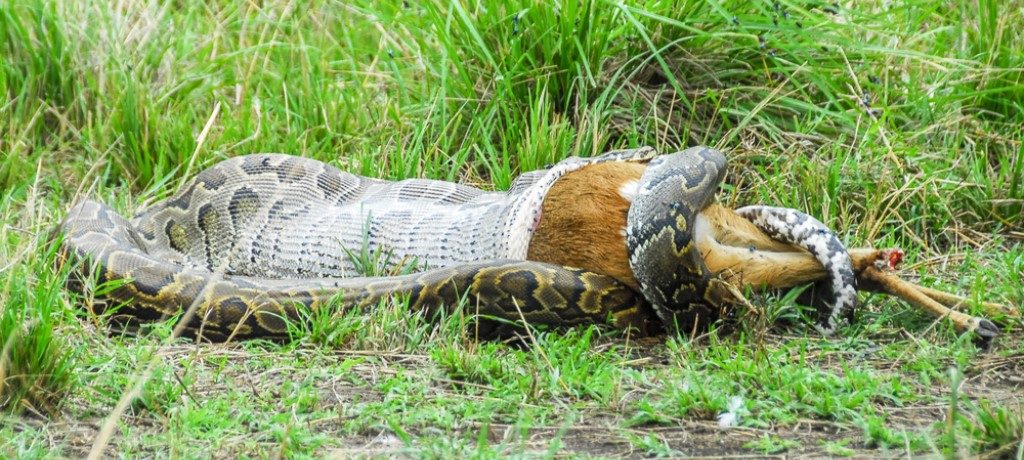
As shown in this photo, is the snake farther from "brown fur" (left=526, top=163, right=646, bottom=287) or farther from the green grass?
the green grass

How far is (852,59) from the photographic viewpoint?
24.0 feet

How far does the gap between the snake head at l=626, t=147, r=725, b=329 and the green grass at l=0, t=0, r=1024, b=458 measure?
16cm

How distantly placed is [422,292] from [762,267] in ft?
4.76

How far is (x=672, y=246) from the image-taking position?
5094 mm

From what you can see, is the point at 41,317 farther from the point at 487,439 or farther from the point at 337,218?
the point at 337,218

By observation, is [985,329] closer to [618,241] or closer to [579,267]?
[618,241]

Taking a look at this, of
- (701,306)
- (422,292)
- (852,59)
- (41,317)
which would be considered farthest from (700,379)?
(852,59)

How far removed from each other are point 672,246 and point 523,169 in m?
1.81

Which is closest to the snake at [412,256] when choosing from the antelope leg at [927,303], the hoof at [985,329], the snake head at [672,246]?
the snake head at [672,246]

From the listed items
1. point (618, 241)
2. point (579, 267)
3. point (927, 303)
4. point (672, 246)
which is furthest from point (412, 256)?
point (927, 303)

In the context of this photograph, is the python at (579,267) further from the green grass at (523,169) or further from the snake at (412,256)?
the green grass at (523,169)

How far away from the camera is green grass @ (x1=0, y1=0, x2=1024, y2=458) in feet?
13.7

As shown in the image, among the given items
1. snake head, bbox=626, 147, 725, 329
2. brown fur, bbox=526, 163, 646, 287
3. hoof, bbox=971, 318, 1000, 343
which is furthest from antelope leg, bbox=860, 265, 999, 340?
brown fur, bbox=526, 163, 646, 287

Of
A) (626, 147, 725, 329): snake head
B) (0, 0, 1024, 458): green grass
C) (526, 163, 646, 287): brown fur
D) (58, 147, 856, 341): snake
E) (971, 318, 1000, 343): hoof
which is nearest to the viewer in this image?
(0, 0, 1024, 458): green grass
